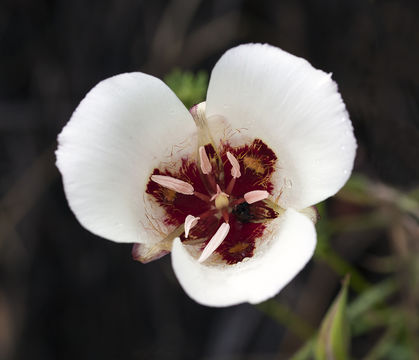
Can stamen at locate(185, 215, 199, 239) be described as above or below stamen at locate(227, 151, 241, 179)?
below

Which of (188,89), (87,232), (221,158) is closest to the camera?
(221,158)

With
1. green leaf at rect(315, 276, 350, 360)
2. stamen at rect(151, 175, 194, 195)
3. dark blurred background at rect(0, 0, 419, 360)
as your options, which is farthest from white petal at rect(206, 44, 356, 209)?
dark blurred background at rect(0, 0, 419, 360)

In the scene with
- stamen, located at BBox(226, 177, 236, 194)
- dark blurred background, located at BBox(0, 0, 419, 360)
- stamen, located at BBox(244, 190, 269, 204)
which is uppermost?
stamen, located at BBox(244, 190, 269, 204)

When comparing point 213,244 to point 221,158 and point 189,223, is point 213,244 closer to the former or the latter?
point 189,223

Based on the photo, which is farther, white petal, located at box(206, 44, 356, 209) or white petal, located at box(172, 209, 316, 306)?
white petal, located at box(206, 44, 356, 209)

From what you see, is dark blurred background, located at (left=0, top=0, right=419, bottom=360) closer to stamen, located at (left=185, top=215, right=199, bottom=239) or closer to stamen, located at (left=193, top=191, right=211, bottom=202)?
stamen, located at (left=193, top=191, right=211, bottom=202)

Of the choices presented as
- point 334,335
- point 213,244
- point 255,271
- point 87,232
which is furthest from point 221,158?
point 87,232

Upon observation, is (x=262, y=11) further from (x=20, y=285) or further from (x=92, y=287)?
(x=20, y=285)

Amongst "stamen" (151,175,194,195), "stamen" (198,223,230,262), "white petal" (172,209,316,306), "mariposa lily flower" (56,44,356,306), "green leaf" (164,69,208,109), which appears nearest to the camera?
"white petal" (172,209,316,306)
